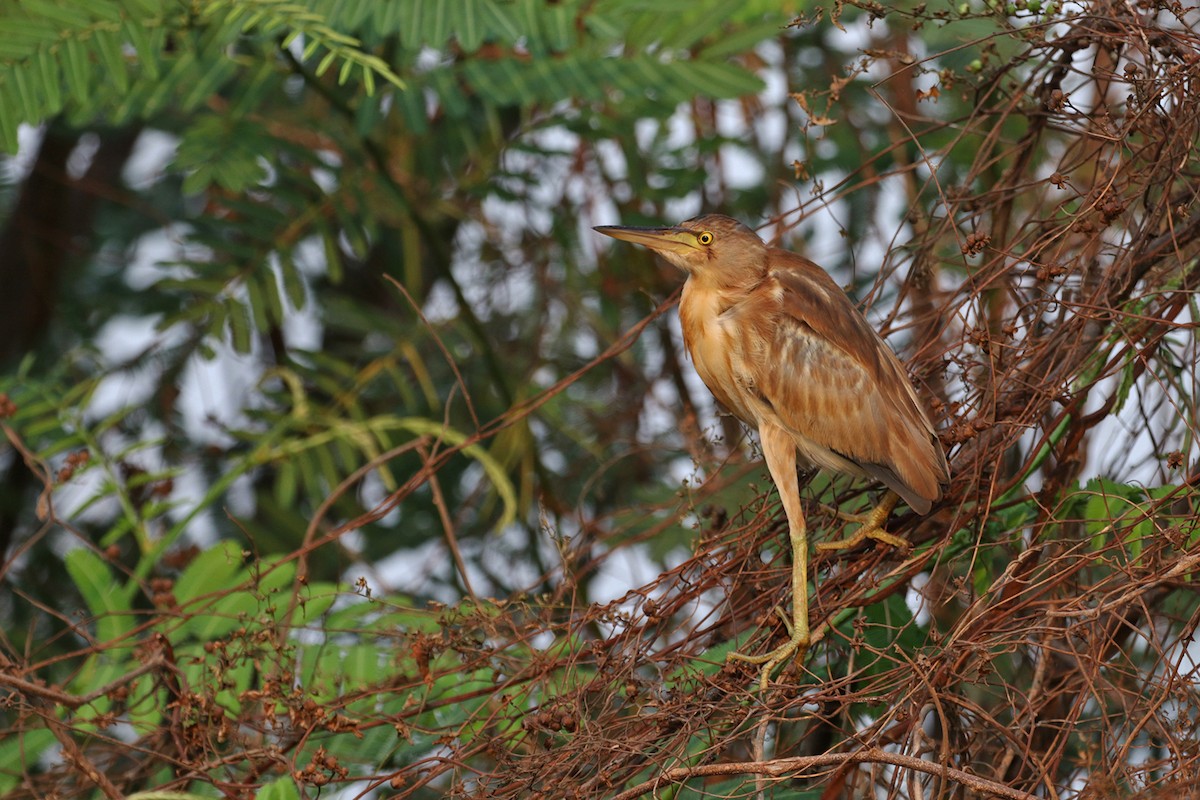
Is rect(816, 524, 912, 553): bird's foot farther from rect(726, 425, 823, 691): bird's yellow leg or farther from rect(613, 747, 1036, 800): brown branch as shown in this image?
rect(613, 747, 1036, 800): brown branch

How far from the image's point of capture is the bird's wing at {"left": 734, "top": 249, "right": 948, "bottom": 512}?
2930 millimetres

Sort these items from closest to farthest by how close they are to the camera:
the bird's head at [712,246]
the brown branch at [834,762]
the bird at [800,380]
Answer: the brown branch at [834,762]
the bird at [800,380]
the bird's head at [712,246]

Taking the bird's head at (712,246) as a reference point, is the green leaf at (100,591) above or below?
below

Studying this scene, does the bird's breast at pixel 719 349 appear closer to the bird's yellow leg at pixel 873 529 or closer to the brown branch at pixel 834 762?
the bird's yellow leg at pixel 873 529

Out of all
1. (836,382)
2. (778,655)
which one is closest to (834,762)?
(778,655)

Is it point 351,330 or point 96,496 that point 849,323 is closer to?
point 96,496

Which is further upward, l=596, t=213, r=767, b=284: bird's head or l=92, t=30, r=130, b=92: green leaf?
l=92, t=30, r=130, b=92: green leaf

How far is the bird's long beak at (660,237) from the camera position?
11.3ft

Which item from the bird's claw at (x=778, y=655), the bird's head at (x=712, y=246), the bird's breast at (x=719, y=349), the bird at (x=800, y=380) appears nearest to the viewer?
the bird's claw at (x=778, y=655)

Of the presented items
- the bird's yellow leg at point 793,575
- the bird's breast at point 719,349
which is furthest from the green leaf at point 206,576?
the bird's yellow leg at point 793,575

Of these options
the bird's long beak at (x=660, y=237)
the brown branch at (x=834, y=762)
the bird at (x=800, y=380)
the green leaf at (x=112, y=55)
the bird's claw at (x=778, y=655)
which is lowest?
the bird's claw at (x=778, y=655)

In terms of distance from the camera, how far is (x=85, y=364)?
5.60m

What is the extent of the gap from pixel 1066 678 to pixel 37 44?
2.97 m

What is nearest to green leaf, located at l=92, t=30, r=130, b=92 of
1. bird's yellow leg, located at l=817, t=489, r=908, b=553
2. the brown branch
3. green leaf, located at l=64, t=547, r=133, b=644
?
green leaf, located at l=64, t=547, r=133, b=644
